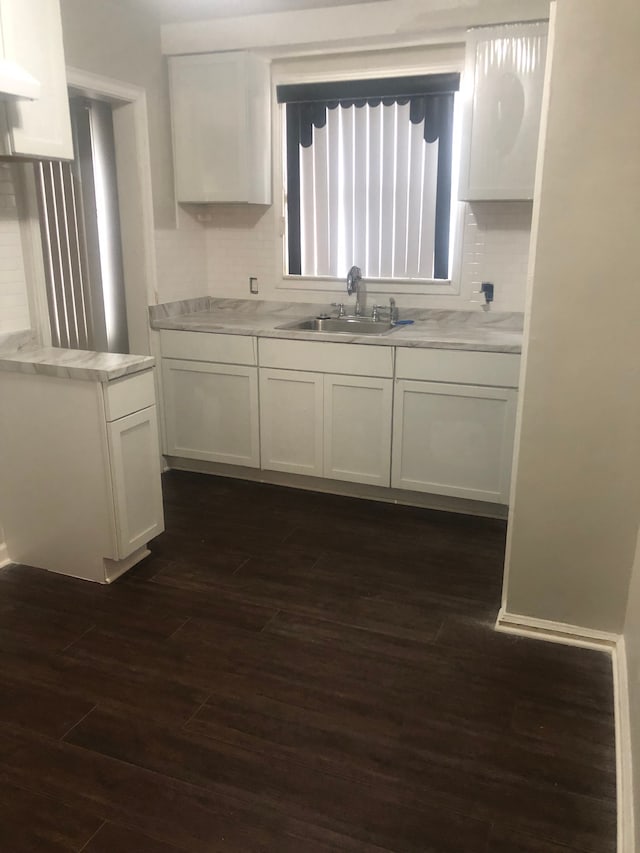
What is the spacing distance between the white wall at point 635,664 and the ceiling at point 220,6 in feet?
10.0

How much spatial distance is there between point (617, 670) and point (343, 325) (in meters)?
2.37

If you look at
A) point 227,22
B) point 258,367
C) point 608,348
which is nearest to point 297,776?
point 608,348

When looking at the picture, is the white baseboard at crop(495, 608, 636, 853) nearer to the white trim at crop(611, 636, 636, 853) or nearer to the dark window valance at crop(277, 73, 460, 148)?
the white trim at crop(611, 636, 636, 853)

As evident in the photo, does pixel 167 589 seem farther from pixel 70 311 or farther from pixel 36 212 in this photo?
pixel 70 311

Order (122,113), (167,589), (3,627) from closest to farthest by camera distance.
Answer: (3,627)
(167,589)
(122,113)

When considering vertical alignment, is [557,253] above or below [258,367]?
above

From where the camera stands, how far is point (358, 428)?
365 cm

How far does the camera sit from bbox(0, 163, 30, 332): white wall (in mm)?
2867

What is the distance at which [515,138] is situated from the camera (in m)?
3.26

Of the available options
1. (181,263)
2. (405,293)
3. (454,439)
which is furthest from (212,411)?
(454,439)

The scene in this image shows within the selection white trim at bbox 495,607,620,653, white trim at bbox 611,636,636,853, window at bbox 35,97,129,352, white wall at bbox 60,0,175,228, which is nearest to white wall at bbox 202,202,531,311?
white wall at bbox 60,0,175,228

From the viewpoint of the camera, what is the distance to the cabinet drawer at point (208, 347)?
12.5 feet

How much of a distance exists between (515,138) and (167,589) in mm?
2621

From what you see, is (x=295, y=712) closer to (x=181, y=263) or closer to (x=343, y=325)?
(x=343, y=325)
